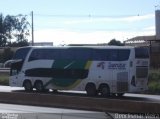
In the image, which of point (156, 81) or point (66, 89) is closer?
point (66, 89)

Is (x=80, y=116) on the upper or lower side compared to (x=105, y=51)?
lower

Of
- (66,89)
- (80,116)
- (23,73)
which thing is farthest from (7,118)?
(23,73)

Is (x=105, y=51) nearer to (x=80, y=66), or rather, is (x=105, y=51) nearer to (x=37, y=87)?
(x=80, y=66)

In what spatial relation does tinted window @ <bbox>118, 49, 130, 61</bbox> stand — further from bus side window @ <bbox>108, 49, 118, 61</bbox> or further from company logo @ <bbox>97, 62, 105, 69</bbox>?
company logo @ <bbox>97, 62, 105, 69</bbox>

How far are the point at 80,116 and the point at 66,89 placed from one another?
16.1 m

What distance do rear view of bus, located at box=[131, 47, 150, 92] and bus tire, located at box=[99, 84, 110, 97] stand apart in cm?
156

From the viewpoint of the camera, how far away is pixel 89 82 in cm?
3169

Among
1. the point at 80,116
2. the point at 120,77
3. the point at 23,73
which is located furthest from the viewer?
the point at 23,73

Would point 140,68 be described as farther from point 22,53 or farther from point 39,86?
point 22,53

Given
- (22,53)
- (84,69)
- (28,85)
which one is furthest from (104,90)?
(22,53)

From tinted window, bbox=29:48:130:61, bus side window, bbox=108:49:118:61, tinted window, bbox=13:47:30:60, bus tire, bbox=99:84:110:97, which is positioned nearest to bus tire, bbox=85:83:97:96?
bus tire, bbox=99:84:110:97

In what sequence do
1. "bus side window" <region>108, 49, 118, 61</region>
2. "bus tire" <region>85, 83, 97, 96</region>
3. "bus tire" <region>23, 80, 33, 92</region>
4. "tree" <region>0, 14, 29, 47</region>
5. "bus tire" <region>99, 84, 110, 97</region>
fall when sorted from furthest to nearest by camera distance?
1. "tree" <region>0, 14, 29, 47</region>
2. "bus tire" <region>23, 80, 33, 92</region>
3. "bus tire" <region>85, 83, 97, 96</region>
4. "bus tire" <region>99, 84, 110, 97</region>
5. "bus side window" <region>108, 49, 118, 61</region>

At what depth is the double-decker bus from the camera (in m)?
30.0

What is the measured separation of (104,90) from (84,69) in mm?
2047
